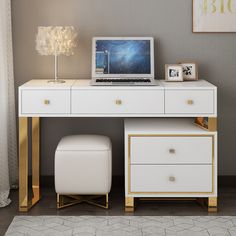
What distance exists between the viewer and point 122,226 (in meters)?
3.65

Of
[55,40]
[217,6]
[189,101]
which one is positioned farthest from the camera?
[217,6]

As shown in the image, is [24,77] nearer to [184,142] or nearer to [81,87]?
[81,87]

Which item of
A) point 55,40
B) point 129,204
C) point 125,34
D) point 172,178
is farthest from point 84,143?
point 125,34

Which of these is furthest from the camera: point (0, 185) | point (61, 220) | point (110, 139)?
point (110, 139)

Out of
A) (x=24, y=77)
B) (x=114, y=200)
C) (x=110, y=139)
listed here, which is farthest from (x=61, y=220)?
(x=24, y=77)

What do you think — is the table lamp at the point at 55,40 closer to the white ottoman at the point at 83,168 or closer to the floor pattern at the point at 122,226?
the white ottoman at the point at 83,168

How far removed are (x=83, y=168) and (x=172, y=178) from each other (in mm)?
585

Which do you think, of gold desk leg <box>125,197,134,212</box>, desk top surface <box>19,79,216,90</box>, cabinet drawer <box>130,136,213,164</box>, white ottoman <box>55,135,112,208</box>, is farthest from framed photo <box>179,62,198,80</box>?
gold desk leg <box>125,197,134,212</box>

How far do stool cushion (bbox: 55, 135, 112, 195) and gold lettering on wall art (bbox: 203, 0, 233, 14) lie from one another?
49.3 inches

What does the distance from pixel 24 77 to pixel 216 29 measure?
4.71 feet

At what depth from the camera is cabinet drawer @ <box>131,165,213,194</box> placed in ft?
12.9

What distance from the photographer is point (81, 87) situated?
3875mm

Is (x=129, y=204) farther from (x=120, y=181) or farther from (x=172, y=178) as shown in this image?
(x=120, y=181)

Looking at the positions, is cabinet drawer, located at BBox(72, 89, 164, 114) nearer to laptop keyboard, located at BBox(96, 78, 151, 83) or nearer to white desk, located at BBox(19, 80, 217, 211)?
white desk, located at BBox(19, 80, 217, 211)
